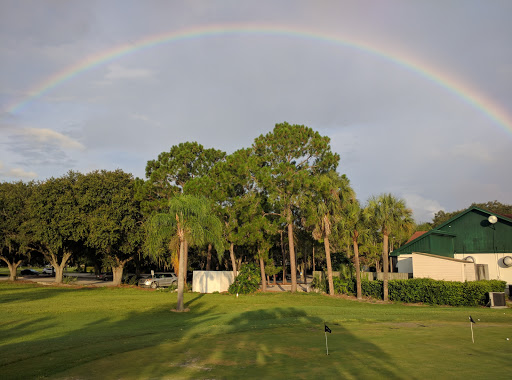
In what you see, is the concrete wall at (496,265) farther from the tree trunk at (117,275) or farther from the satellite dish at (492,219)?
the tree trunk at (117,275)

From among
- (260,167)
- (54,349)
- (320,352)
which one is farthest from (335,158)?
(54,349)

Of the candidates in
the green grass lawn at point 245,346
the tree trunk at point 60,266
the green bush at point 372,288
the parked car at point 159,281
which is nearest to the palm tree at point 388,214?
the green bush at point 372,288

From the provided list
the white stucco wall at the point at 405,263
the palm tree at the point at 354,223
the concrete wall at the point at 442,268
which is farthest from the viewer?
the white stucco wall at the point at 405,263

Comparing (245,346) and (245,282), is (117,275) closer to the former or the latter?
(245,282)

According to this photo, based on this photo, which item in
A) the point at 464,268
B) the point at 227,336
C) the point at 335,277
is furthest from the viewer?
the point at 335,277

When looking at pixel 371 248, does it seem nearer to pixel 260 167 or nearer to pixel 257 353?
pixel 260 167

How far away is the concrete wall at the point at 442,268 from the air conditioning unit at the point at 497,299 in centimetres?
447

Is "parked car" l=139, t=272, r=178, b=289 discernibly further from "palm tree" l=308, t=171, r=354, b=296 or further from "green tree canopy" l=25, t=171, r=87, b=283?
"palm tree" l=308, t=171, r=354, b=296

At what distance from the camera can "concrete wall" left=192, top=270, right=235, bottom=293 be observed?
3638cm

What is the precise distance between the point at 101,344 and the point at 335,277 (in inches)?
1065

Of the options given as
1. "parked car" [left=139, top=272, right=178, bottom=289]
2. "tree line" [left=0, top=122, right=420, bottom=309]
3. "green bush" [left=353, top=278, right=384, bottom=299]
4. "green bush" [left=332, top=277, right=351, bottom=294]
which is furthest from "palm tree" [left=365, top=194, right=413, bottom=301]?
"parked car" [left=139, top=272, right=178, bottom=289]

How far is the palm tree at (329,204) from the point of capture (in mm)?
33344

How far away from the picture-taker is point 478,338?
43.9ft

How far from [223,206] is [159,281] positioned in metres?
10.8
